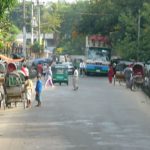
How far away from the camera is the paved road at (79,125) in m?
17.4

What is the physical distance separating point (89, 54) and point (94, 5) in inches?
579

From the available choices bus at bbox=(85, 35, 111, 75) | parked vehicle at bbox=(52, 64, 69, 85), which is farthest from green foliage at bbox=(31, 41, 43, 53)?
parked vehicle at bbox=(52, 64, 69, 85)

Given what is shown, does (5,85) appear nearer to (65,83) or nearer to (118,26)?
(65,83)

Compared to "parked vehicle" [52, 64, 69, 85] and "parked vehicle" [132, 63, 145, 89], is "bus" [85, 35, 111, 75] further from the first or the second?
"parked vehicle" [132, 63, 145, 89]

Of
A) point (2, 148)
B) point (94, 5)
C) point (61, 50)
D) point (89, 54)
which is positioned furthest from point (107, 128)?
point (61, 50)

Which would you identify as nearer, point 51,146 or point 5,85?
point 51,146

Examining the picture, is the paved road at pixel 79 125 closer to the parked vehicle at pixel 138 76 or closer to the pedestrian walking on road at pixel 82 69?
the parked vehicle at pixel 138 76

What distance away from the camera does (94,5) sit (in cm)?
8081

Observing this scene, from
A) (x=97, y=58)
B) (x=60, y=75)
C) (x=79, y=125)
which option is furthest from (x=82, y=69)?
(x=79, y=125)

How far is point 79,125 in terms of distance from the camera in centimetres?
2198

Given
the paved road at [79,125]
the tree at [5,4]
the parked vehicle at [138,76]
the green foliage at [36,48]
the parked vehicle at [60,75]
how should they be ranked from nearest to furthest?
the paved road at [79,125] → the tree at [5,4] → the parked vehicle at [138,76] → the parked vehicle at [60,75] → the green foliage at [36,48]

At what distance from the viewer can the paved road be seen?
17.4m

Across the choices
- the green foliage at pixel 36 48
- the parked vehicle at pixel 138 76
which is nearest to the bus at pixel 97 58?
the parked vehicle at pixel 138 76

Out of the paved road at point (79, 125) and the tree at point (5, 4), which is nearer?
the paved road at point (79, 125)
